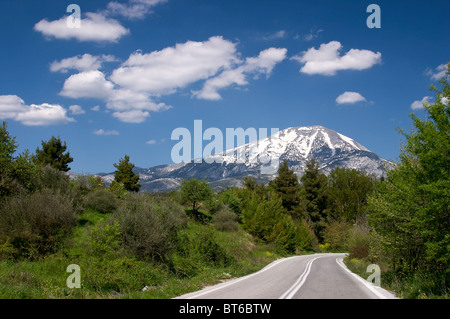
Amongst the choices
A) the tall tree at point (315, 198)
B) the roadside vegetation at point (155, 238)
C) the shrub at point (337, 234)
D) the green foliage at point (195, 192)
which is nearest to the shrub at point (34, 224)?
the roadside vegetation at point (155, 238)

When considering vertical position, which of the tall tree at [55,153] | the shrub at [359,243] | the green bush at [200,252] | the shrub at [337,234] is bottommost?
the shrub at [337,234]

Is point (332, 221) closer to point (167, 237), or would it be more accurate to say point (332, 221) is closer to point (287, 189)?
point (287, 189)

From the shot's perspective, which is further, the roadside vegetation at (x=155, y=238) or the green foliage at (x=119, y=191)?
the green foliage at (x=119, y=191)

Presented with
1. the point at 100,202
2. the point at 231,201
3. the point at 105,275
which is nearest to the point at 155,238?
the point at 105,275

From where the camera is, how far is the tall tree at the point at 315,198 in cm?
7325

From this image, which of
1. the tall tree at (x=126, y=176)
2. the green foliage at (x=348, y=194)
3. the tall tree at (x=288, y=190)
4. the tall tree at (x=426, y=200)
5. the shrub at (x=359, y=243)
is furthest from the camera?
the tall tree at (x=288, y=190)

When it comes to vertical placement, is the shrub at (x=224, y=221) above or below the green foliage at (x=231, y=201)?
below

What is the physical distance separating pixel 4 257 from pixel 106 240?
592 cm

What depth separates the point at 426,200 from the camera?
41.7ft

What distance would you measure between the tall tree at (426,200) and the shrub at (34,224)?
17.3 metres

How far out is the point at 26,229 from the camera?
17203 millimetres

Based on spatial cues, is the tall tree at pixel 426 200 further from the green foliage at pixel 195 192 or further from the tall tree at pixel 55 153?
the tall tree at pixel 55 153

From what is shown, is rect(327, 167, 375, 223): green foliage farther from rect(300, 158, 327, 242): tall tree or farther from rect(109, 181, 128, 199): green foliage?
rect(109, 181, 128, 199): green foliage
